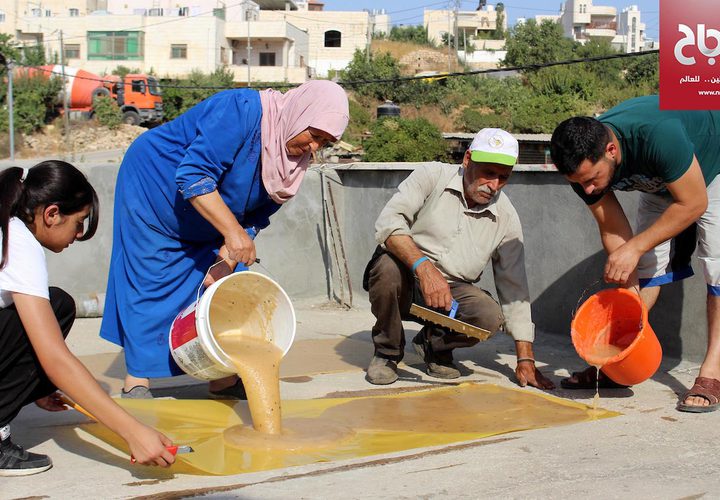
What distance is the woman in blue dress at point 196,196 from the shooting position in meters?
3.33

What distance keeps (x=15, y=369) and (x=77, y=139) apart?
97.4ft

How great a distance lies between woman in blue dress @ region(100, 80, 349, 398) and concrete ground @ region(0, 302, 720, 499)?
0.52m

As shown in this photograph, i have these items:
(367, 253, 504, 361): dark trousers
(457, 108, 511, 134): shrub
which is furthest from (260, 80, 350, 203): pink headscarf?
(457, 108, 511, 134): shrub

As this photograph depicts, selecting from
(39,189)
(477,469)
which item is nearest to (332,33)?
(39,189)

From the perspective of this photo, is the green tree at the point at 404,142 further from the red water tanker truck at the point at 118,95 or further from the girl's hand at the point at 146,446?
the red water tanker truck at the point at 118,95

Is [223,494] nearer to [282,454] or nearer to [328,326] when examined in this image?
[282,454]

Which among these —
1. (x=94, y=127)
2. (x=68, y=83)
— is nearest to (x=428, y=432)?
(x=94, y=127)

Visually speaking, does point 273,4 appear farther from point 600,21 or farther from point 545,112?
point 600,21

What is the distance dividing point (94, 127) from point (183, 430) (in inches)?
1188

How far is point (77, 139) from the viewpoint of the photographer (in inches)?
1209

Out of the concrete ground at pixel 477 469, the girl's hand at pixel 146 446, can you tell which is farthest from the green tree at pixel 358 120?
the girl's hand at pixel 146 446

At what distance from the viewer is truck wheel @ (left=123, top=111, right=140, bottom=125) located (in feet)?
109

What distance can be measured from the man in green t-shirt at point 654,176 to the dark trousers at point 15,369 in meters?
2.14

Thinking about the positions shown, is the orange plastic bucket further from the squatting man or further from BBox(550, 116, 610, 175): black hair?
BBox(550, 116, 610, 175): black hair
